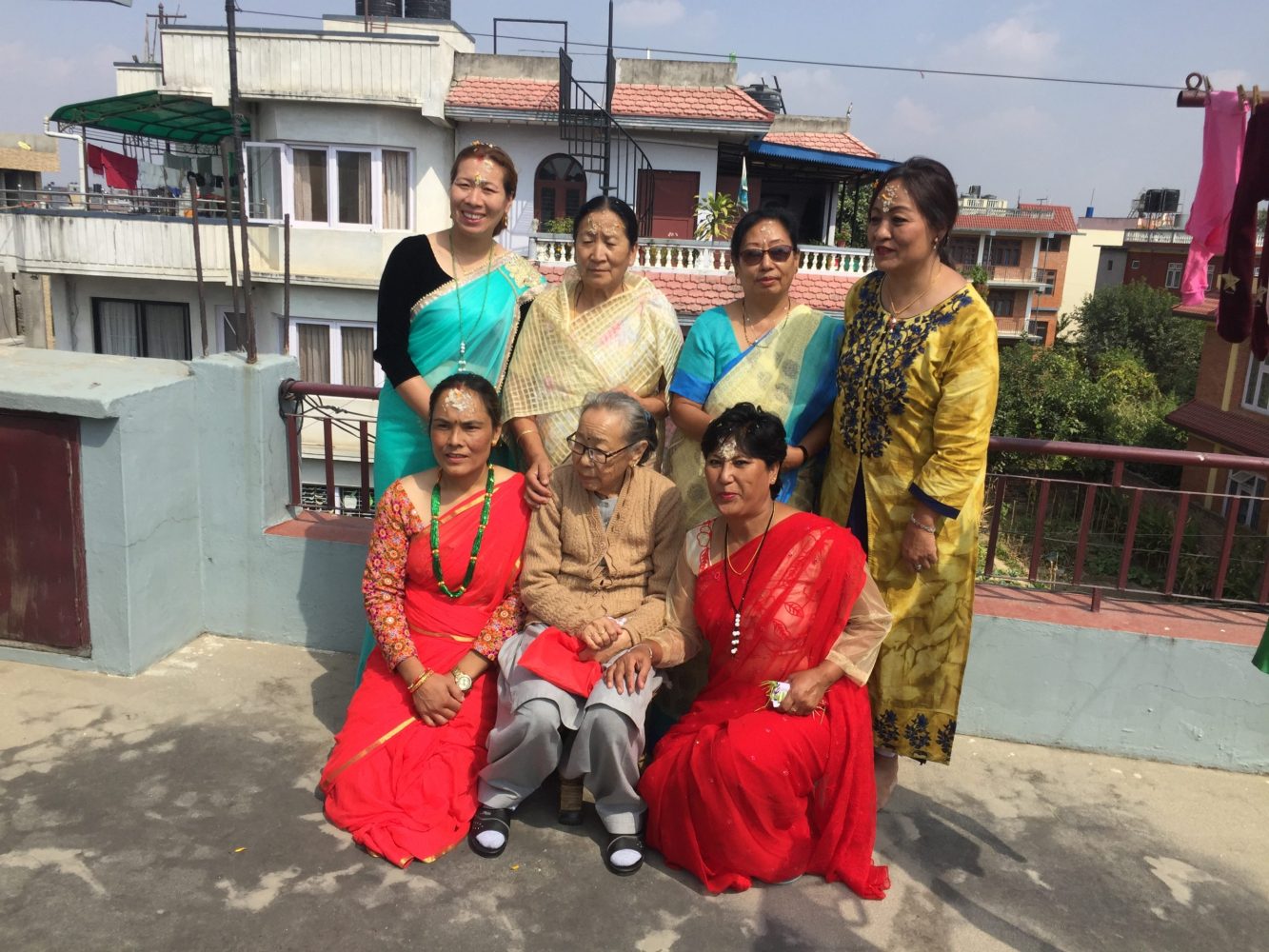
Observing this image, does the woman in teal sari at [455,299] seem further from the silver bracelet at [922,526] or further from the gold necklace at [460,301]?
the silver bracelet at [922,526]

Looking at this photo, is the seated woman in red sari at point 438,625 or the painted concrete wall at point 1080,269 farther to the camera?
the painted concrete wall at point 1080,269

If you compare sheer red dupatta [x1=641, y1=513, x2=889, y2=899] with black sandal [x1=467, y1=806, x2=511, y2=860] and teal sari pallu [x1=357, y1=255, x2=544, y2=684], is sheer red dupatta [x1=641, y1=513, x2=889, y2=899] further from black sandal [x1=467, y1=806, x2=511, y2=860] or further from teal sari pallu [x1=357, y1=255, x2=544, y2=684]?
teal sari pallu [x1=357, y1=255, x2=544, y2=684]

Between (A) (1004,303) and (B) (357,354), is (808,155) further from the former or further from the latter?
(A) (1004,303)

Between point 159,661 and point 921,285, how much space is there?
10.9 ft

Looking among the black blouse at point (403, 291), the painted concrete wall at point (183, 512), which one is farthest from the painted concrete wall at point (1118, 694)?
the painted concrete wall at point (183, 512)

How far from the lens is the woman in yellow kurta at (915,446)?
2682mm

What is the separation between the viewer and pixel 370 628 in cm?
321

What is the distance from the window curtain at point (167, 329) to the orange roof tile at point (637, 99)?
225 inches

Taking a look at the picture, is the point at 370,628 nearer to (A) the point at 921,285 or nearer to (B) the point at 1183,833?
(A) the point at 921,285

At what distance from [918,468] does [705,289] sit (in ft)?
37.7

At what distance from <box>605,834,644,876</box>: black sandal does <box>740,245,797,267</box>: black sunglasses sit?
5.91ft

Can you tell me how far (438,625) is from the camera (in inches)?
123

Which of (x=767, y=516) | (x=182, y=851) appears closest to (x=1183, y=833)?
(x=767, y=516)

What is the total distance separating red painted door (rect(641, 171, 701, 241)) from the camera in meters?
15.8
